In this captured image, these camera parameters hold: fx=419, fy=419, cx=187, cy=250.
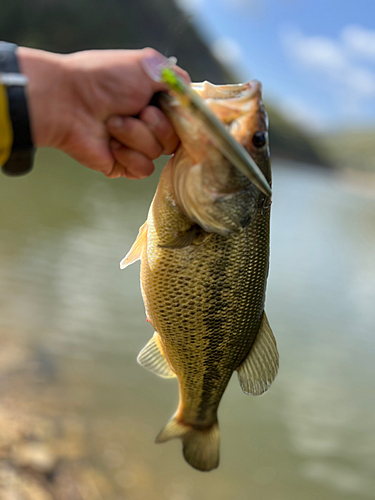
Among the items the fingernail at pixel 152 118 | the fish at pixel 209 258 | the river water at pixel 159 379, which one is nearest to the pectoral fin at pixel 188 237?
the fish at pixel 209 258

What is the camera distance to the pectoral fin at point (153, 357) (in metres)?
2.67

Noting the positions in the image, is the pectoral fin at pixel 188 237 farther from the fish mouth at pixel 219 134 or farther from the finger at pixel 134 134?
the fish mouth at pixel 219 134

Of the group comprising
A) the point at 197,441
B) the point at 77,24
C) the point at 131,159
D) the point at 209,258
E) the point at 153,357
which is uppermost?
the point at 131,159

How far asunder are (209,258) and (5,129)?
1.13 metres

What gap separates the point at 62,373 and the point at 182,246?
4620 millimetres

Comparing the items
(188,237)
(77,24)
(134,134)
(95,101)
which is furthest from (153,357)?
(77,24)

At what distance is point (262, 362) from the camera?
2.57 meters

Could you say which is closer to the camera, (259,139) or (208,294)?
(259,139)

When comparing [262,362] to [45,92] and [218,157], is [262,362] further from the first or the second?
[45,92]

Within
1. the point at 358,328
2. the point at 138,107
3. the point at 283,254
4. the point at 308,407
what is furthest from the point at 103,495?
the point at 283,254

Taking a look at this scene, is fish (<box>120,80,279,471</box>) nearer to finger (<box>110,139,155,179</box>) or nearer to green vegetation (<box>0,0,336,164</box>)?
finger (<box>110,139,155,179</box>)

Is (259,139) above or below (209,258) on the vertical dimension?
above

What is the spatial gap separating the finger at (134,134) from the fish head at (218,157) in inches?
4.7

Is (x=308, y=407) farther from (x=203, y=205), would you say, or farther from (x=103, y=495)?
(x=203, y=205)
